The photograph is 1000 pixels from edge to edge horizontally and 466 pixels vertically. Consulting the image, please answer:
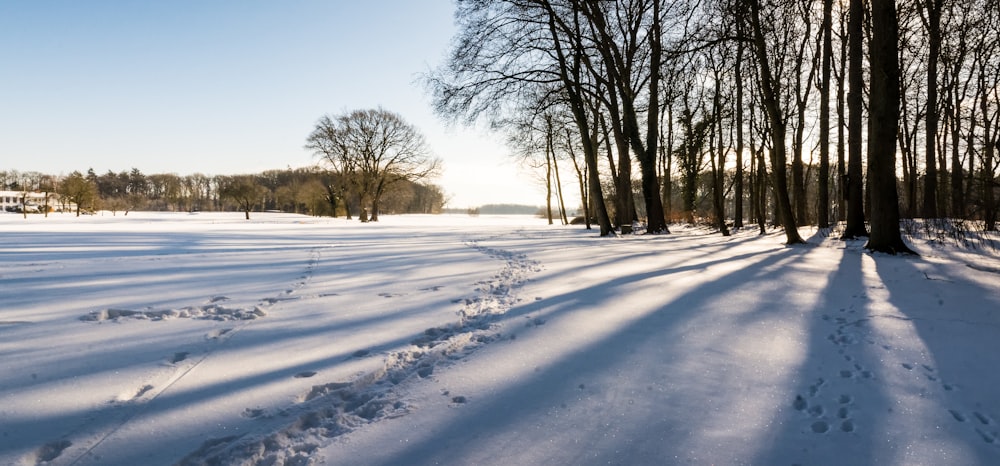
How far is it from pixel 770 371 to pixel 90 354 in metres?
4.60

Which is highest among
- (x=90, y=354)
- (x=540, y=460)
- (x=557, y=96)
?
(x=557, y=96)

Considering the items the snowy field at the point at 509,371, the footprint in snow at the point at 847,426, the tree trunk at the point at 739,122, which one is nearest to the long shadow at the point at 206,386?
the snowy field at the point at 509,371

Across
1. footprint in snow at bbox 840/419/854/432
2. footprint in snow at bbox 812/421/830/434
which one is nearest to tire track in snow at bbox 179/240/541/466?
footprint in snow at bbox 812/421/830/434

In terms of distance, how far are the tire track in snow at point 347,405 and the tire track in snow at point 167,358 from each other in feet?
1.78

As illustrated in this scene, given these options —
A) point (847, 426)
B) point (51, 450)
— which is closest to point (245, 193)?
point (51, 450)

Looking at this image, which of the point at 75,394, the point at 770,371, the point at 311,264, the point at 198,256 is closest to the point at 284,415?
the point at 75,394

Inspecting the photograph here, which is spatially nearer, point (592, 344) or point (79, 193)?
point (592, 344)

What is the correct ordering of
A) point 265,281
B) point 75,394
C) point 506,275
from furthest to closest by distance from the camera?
1. point 506,275
2. point 265,281
3. point 75,394

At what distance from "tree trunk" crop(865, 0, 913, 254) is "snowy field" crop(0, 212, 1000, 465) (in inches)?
83.7

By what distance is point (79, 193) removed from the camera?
4419 cm

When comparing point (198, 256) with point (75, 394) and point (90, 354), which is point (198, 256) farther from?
point (75, 394)

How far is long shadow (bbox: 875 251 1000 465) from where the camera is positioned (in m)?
2.22

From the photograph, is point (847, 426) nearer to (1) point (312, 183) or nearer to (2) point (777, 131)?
(2) point (777, 131)

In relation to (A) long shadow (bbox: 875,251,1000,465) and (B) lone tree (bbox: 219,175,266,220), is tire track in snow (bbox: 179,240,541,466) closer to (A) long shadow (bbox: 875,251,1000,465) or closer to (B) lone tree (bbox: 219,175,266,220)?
(A) long shadow (bbox: 875,251,1000,465)
